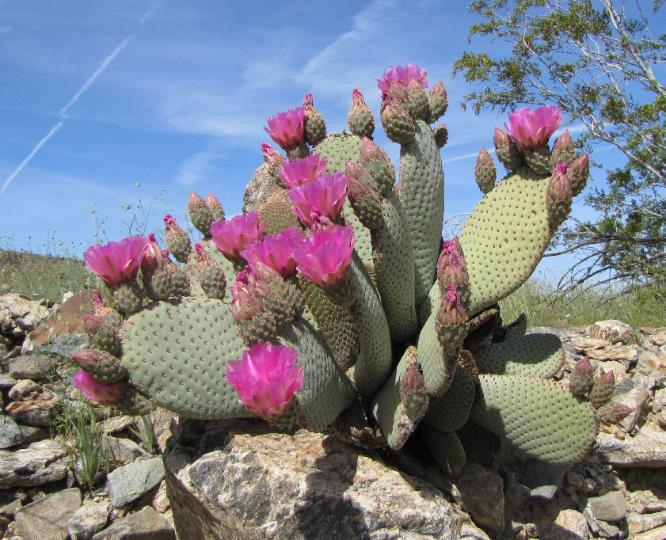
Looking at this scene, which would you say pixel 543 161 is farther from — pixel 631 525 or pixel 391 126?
pixel 631 525

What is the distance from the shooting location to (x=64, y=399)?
347 centimetres

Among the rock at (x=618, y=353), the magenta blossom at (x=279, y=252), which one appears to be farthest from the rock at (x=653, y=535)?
the magenta blossom at (x=279, y=252)

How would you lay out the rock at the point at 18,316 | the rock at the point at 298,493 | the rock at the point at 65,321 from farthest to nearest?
the rock at the point at 18,316
the rock at the point at 65,321
the rock at the point at 298,493

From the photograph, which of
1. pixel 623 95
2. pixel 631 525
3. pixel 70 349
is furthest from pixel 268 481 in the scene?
pixel 623 95

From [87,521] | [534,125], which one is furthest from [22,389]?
[534,125]

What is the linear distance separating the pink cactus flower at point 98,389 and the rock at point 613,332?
2.96 m

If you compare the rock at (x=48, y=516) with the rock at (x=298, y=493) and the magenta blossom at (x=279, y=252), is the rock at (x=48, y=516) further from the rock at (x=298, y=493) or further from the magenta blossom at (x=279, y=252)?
the magenta blossom at (x=279, y=252)

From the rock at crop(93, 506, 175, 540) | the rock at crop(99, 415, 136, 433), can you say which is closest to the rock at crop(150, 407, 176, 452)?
the rock at crop(99, 415, 136, 433)

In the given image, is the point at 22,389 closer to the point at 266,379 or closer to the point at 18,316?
the point at 18,316

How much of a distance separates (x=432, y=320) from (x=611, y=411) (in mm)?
841

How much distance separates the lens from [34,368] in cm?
373

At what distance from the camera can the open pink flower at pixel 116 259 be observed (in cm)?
194

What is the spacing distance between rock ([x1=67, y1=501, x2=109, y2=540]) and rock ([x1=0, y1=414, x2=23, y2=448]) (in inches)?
22.4

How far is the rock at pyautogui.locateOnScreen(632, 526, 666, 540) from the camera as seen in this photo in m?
2.66
